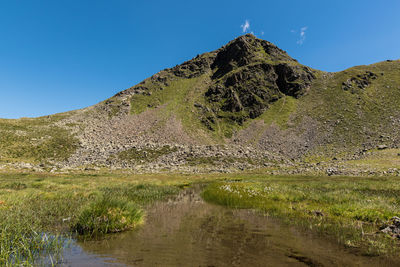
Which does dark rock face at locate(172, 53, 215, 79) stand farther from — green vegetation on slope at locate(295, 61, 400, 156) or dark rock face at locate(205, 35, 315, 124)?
green vegetation on slope at locate(295, 61, 400, 156)

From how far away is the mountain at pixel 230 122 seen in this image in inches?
3078

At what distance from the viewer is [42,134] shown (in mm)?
93562

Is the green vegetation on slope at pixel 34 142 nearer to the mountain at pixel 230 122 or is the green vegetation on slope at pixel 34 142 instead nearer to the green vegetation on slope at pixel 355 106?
the mountain at pixel 230 122

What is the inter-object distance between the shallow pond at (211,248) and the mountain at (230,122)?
192 feet

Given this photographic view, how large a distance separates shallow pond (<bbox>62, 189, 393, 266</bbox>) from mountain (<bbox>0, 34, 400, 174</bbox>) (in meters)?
58.5

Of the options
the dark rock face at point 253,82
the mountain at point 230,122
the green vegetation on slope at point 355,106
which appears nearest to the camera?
the mountain at point 230,122

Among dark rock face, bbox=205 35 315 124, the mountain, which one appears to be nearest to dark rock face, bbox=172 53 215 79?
the mountain

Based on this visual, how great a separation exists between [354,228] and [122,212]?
499 inches

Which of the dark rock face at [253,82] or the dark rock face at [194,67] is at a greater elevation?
the dark rock face at [194,67]

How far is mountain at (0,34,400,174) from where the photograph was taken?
7819cm

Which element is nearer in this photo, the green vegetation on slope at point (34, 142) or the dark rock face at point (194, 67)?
the green vegetation on slope at point (34, 142)

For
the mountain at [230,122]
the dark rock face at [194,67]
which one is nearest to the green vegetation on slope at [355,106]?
the mountain at [230,122]

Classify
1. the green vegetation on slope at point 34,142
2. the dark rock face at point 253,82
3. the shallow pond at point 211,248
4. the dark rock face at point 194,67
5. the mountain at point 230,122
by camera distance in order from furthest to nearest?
the dark rock face at point 194,67 < the dark rock face at point 253,82 < the mountain at point 230,122 < the green vegetation on slope at point 34,142 < the shallow pond at point 211,248

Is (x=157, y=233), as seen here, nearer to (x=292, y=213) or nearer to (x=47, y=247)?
(x=47, y=247)
